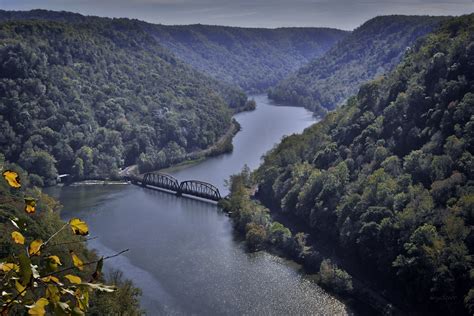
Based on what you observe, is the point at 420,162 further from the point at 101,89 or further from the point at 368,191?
the point at 101,89

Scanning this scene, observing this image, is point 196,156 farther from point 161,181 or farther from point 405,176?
point 405,176

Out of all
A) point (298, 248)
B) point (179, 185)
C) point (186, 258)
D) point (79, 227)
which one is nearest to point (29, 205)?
point (79, 227)

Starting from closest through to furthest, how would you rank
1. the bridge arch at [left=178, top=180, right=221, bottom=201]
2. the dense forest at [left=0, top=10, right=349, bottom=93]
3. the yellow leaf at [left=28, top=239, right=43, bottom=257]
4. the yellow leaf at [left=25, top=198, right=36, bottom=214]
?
the yellow leaf at [left=28, top=239, right=43, bottom=257] → the yellow leaf at [left=25, top=198, right=36, bottom=214] → the bridge arch at [left=178, top=180, right=221, bottom=201] → the dense forest at [left=0, top=10, right=349, bottom=93]

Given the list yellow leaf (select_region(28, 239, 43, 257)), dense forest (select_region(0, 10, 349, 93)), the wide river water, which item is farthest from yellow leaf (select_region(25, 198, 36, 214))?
dense forest (select_region(0, 10, 349, 93))

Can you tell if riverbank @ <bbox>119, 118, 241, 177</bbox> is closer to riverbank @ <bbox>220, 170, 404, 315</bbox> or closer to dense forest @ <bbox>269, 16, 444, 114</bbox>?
riverbank @ <bbox>220, 170, 404, 315</bbox>

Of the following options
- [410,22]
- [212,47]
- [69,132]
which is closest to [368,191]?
[69,132]

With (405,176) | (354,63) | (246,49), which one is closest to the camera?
(405,176)
